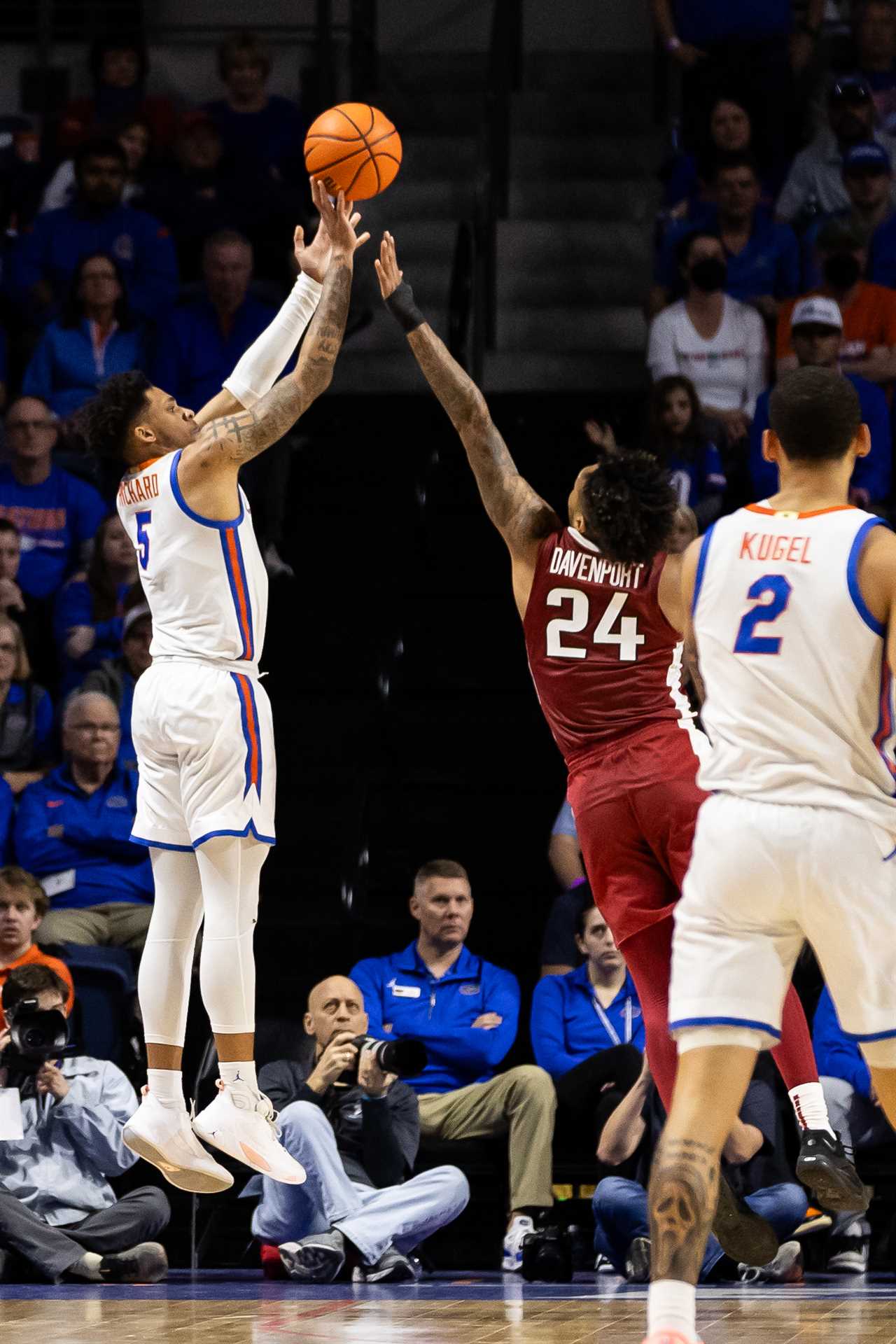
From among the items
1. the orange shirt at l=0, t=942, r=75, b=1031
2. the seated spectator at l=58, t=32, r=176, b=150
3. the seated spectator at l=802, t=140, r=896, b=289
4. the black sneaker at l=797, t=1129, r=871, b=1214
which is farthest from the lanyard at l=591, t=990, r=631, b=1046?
the seated spectator at l=58, t=32, r=176, b=150

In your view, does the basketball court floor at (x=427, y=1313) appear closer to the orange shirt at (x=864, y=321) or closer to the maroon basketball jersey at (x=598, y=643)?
the maroon basketball jersey at (x=598, y=643)

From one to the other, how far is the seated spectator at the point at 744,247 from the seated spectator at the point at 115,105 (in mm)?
3590

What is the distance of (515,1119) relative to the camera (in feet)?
28.5

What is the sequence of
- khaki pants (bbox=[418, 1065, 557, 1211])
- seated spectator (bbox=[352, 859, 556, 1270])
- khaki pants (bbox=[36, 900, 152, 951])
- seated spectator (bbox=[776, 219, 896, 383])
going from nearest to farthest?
khaki pants (bbox=[418, 1065, 557, 1211]) < seated spectator (bbox=[352, 859, 556, 1270]) < khaki pants (bbox=[36, 900, 152, 951]) < seated spectator (bbox=[776, 219, 896, 383])

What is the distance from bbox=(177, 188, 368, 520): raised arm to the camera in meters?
6.70

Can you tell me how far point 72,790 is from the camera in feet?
33.3

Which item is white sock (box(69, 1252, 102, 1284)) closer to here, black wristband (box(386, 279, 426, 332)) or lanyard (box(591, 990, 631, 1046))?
lanyard (box(591, 990, 631, 1046))

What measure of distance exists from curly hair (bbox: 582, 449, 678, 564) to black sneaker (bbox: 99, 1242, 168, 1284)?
11.9ft

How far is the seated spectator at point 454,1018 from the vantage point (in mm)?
8758

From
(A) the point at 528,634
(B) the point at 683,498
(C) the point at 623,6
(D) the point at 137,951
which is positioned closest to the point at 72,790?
(D) the point at 137,951

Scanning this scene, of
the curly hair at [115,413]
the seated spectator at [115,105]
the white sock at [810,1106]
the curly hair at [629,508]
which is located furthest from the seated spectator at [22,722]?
the white sock at [810,1106]

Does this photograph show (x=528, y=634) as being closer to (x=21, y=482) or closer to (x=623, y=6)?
(x=21, y=482)

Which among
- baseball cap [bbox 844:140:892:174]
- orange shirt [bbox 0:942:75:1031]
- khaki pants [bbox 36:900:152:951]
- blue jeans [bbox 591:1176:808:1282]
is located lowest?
blue jeans [bbox 591:1176:808:1282]

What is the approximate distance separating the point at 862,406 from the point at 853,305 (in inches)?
42.4
